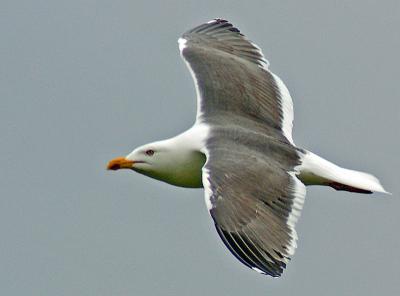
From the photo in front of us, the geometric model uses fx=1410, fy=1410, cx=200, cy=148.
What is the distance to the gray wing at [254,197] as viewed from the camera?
50.0ft

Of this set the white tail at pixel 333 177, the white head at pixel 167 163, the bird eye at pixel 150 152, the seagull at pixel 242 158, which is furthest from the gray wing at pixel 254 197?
the bird eye at pixel 150 152

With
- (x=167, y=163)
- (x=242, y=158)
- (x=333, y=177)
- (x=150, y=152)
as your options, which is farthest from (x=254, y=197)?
(x=150, y=152)

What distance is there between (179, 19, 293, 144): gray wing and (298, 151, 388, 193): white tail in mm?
707

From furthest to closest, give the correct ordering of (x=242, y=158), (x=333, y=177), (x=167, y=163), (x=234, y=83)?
(x=234, y=83), (x=333, y=177), (x=167, y=163), (x=242, y=158)

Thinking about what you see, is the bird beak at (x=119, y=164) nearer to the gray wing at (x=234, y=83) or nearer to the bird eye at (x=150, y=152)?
the bird eye at (x=150, y=152)

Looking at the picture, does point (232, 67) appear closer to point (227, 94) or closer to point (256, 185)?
point (227, 94)

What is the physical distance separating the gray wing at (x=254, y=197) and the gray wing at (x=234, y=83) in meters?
1.15

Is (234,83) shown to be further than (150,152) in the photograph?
Yes

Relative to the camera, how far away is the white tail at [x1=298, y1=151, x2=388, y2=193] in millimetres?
17859

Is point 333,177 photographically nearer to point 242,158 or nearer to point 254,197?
point 242,158

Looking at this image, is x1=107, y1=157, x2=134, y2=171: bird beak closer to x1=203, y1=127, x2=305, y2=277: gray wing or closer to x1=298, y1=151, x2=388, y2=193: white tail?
x1=203, y1=127, x2=305, y2=277: gray wing

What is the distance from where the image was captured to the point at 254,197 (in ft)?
52.9

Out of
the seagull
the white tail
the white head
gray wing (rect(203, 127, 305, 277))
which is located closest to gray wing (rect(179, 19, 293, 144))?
the seagull

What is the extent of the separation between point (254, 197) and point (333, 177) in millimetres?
2215
